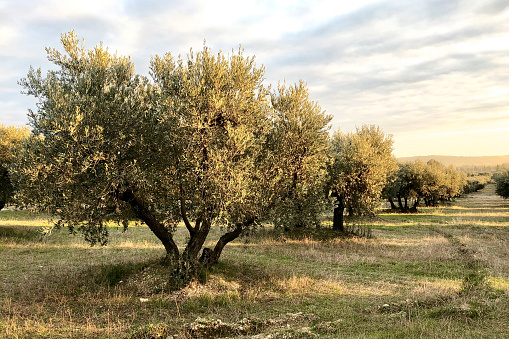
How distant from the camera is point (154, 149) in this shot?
15.7 meters

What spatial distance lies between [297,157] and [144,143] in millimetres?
10591

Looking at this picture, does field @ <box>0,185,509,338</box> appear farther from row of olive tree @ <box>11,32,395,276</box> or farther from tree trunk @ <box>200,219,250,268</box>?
row of olive tree @ <box>11,32,395,276</box>

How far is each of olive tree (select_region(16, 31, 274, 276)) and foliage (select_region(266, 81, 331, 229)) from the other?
1966mm

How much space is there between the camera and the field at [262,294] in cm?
1069

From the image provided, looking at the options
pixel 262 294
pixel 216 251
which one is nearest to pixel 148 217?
pixel 216 251

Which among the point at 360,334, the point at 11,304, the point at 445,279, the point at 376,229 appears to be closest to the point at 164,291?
the point at 11,304

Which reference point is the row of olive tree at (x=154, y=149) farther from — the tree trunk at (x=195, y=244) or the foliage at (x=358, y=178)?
the foliage at (x=358, y=178)

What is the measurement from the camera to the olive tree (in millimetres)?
13547

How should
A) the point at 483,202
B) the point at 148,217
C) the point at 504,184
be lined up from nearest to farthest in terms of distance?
the point at 148,217
the point at 504,184
the point at 483,202

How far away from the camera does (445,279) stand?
1859cm

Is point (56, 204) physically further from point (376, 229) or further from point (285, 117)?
point (376, 229)

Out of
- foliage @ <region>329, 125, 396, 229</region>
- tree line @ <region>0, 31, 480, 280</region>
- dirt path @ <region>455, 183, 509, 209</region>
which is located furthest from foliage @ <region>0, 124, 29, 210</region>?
dirt path @ <region>455, 183, 509, 209</region>

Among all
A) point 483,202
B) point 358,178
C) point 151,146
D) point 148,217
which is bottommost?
point 483,202

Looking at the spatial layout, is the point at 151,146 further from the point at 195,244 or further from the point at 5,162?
the point at 5,162
